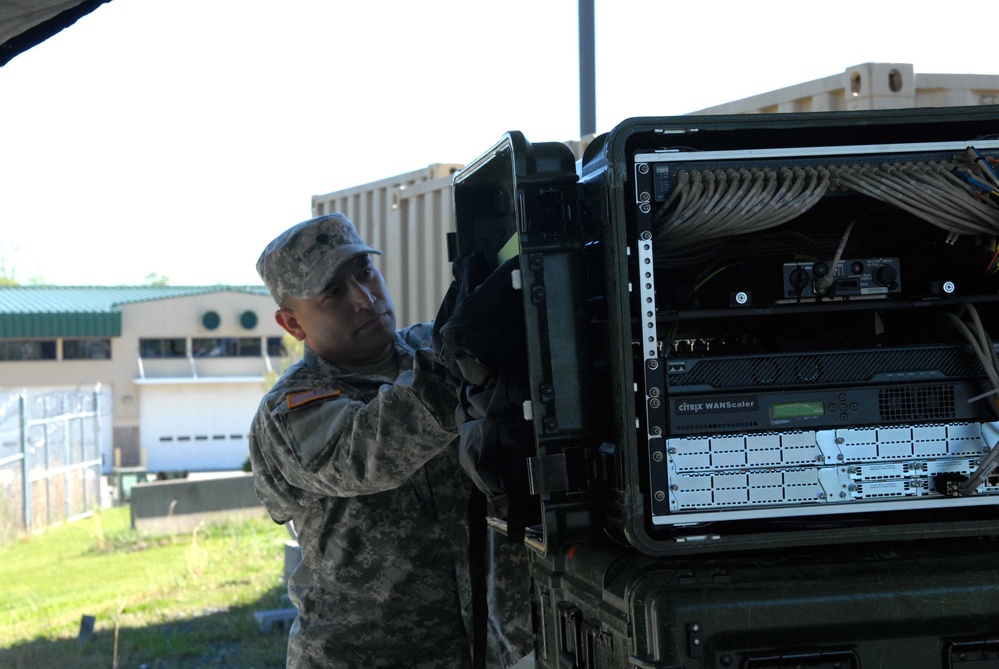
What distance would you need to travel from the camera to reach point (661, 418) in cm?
210

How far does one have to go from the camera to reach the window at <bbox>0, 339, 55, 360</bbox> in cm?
3188

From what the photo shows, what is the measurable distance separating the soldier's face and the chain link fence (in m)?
13.6

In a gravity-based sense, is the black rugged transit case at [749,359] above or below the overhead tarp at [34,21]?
below

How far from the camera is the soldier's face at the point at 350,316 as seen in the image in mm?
3289

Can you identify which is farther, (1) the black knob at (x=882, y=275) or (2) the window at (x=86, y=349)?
(2) the window at (x=86, y=349)

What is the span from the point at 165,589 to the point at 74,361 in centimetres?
2410

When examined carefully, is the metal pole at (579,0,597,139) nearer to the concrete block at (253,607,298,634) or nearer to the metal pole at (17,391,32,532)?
the concrete block at (253,607,298,634)

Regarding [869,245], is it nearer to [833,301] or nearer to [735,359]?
[833,301]

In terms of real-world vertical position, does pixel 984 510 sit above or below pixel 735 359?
below

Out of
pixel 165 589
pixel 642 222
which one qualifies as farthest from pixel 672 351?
pixel 165 589

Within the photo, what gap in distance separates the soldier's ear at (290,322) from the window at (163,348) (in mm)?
31440

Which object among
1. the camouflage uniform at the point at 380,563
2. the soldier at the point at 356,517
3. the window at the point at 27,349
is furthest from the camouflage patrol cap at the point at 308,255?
the window at the point at 27,349

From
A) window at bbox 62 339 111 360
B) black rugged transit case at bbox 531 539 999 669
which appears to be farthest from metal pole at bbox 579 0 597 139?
window at bbox 62 339 111 360

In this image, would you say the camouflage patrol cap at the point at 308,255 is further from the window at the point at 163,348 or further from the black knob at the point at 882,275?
the window at the point at 163,348
